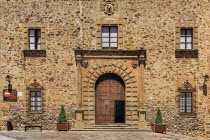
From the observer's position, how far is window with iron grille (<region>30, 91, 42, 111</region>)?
18.8 meters

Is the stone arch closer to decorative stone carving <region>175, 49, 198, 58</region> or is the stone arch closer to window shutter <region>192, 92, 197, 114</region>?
decorative stone carving <region>175, 49, 198, 58</region>

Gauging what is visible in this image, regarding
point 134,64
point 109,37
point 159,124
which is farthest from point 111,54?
point 159,124

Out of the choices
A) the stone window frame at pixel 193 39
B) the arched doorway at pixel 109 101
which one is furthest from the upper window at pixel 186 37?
the arched doorway at pixel 109 101

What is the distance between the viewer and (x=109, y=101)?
1872 centimetres

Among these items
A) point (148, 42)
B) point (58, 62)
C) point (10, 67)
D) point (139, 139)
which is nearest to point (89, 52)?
point (58, 62)

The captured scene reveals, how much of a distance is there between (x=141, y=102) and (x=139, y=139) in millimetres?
3584

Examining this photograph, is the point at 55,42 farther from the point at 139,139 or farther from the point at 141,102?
the point at 139,139

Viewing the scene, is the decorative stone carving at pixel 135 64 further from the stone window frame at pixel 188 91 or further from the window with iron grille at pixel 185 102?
the window with iron grille at pixel 185 102

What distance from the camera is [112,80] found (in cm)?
1884

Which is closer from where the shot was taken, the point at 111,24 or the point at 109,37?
the point at 111,24

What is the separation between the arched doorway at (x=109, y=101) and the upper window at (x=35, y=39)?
4367mm

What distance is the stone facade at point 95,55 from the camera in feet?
61.4

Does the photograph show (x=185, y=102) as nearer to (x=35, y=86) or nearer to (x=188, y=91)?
(x=188, y=91)

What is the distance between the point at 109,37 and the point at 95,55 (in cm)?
145
